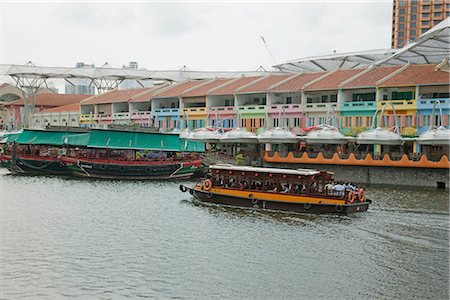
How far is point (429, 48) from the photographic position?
1925 inches

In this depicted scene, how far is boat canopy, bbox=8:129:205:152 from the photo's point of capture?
47.6m

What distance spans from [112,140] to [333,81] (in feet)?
63.4

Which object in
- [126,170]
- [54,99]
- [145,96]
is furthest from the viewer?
[54,99]

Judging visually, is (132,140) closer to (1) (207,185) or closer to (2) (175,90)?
(1) (207,185)

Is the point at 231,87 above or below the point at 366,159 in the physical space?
above

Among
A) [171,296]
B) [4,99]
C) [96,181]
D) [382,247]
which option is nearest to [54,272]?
[171,296]

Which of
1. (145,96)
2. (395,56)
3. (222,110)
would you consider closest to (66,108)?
(145,96)

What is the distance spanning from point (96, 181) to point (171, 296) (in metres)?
27.4

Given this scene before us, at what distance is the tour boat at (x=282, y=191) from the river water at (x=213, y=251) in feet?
2.37

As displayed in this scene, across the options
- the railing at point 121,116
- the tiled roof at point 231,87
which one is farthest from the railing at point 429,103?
the railing at point 121,116

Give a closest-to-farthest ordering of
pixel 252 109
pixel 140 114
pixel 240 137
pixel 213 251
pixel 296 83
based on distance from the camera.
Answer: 1. pixel 213 251
2. pixel 240 137
3. pixel 296 83
4. pixel 252 109
5. pixel 140 114

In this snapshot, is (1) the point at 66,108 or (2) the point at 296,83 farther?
(1) the point at 66,108

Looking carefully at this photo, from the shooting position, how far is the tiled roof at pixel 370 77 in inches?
2023

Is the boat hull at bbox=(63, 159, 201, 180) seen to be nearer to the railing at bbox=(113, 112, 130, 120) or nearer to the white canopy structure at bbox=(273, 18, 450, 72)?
the white canopy structure at bbox=(273, 18, 450, 72)
